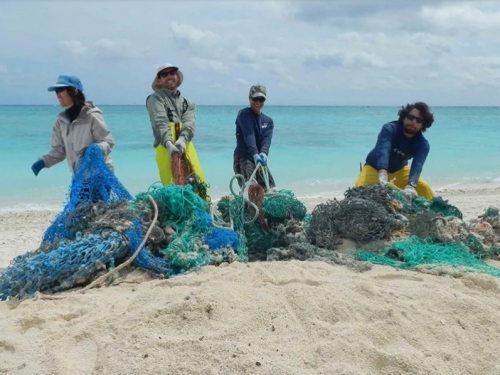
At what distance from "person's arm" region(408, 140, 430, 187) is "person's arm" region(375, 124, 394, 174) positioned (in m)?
0.27

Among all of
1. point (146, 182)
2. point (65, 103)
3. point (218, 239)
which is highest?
point (65, 103)

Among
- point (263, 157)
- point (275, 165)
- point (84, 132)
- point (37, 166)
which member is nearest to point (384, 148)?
point (263, 157)

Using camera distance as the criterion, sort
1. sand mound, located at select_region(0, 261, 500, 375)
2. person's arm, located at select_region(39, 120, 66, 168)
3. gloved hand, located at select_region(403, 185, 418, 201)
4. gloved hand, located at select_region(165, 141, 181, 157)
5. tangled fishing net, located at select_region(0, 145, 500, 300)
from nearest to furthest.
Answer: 1. sand mound, located at select_region(0, 261, 500, 375)
2. tangled fishing net, located at select_region(0, 145, 500, 300)
3. person's arm, located at select_region(39, 120, 66, 168)
4. gloved hand, located at select_region(403, 185, 418, 201)
5. gloved hand, located at select_region(165, 141, 181, 157)

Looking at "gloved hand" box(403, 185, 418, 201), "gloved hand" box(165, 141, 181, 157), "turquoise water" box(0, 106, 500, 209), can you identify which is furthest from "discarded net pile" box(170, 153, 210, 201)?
"turquoise water" box(0, 106, 500, 209)

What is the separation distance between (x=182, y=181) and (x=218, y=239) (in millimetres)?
1135

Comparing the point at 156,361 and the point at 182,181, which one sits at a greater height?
the point at 182,181

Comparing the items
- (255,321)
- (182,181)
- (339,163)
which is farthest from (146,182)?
(255,321)

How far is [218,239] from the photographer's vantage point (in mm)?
4609

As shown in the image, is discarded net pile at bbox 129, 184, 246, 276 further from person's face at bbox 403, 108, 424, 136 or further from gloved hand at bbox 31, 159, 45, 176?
person's face at bbox 403, 108, 424, 136

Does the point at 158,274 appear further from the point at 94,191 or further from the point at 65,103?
the point at 65,103

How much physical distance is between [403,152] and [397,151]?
66 mm

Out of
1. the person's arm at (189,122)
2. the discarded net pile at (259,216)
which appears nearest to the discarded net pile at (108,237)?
the discarded net pile at (259,216)

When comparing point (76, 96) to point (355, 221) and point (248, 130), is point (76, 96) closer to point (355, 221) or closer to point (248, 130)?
point (248, 130)

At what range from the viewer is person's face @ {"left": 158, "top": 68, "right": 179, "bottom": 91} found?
19.2 ft
